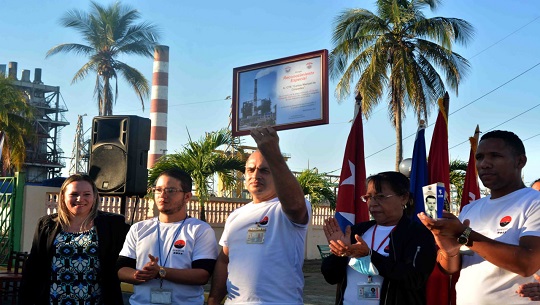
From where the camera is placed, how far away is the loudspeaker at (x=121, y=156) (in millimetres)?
7641

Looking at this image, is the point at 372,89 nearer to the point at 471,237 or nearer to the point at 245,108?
the point at 245,108

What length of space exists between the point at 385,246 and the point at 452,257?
48 cm

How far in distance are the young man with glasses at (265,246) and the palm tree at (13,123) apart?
72.9 ft

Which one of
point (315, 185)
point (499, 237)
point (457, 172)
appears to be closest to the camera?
point (499, 237)

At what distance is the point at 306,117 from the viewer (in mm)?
5180

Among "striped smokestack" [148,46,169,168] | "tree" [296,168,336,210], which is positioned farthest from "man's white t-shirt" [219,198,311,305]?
"striped smokestack" [148,46,169,168]

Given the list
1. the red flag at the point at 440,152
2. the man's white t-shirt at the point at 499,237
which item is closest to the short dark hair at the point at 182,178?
the man's white t-shirt at the point at 499,237

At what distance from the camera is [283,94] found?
5.20m

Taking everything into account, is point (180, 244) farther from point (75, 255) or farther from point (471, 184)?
point (471, 184)

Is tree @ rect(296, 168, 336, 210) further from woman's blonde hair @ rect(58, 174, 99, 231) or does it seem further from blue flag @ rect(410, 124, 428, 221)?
woman's blonde hair @ rect(58, 174, 99, 231)

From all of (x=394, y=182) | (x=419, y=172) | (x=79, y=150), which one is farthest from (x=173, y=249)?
(x=79, y=150)

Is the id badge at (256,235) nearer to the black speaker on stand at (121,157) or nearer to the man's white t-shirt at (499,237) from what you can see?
the man's white t-shirt at (499,237)

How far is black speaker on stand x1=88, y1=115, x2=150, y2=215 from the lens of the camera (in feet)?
25.1

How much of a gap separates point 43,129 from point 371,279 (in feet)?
163
